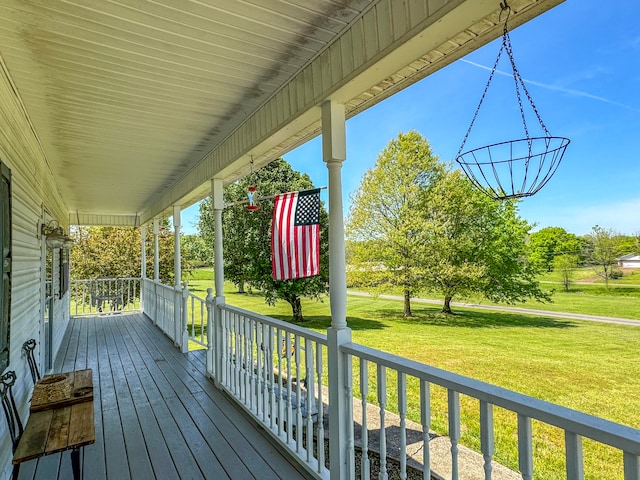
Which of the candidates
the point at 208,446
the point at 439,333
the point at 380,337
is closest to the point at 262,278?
the point at 380,337

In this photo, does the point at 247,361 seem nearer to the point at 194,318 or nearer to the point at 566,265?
the point at 194,318

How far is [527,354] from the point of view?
43.4 feet

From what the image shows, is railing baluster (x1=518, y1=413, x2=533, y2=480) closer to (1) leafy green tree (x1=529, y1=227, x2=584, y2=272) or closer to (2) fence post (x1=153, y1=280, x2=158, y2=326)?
(2) fence post (x1=153, y1=280, x2=158, y2=326)

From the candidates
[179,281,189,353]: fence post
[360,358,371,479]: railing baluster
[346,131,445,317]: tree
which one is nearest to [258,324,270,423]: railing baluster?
[360,358,371,479]: railing baluster

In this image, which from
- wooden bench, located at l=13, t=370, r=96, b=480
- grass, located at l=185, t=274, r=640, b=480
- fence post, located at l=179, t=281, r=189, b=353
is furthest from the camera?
grass, located at l=185, t=274, r=640, b=480

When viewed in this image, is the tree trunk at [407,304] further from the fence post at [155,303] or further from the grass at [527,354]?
the fence post at [155,303]

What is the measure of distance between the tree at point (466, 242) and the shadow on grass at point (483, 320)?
4.75 ft

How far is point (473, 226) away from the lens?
57.9 feet

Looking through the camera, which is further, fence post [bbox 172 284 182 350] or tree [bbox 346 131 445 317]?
tree [bbox 346 131 445 317]

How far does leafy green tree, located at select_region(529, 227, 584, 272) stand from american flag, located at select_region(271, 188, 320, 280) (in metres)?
13.6

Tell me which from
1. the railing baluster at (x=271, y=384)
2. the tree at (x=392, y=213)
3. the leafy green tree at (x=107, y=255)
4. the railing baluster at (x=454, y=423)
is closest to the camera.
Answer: the railing baluster at (x=454, y=423)

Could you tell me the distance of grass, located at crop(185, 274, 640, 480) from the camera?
255 inches

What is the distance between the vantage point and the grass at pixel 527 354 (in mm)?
6484

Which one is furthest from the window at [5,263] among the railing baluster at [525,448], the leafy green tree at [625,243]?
the leafy green tree at [625,243]
